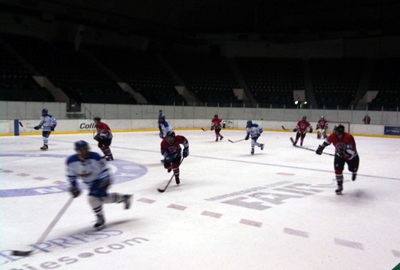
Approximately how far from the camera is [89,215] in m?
6.00

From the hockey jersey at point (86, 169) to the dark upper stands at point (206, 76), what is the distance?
28.4 metres

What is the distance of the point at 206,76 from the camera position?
3716 cm

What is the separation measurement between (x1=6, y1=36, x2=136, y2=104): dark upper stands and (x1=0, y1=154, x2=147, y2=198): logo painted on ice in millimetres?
15678

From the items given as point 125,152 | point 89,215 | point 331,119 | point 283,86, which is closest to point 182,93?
point 283,86

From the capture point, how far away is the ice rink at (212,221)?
4.26m

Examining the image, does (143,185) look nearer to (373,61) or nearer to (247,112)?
(247,112)

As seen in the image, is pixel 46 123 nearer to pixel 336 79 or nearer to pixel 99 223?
pixel 99 223

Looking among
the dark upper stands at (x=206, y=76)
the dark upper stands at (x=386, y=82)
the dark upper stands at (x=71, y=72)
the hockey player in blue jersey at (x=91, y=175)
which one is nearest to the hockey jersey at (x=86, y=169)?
the hockey player in blue jersey at (x=91, y=175)

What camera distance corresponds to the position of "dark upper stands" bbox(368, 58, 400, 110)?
30547mm

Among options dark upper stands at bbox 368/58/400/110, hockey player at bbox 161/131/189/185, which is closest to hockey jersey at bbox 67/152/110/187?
hockey player at bbox 161/131/189/185

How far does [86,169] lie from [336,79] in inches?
1322

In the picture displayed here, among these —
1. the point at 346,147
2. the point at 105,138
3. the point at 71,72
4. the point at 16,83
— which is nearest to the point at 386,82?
A: the point at 71,72

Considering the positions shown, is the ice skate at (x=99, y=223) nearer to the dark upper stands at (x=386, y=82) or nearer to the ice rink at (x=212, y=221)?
the ice rink at (x=212, y=221)

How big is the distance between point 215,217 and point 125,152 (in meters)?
8.89
